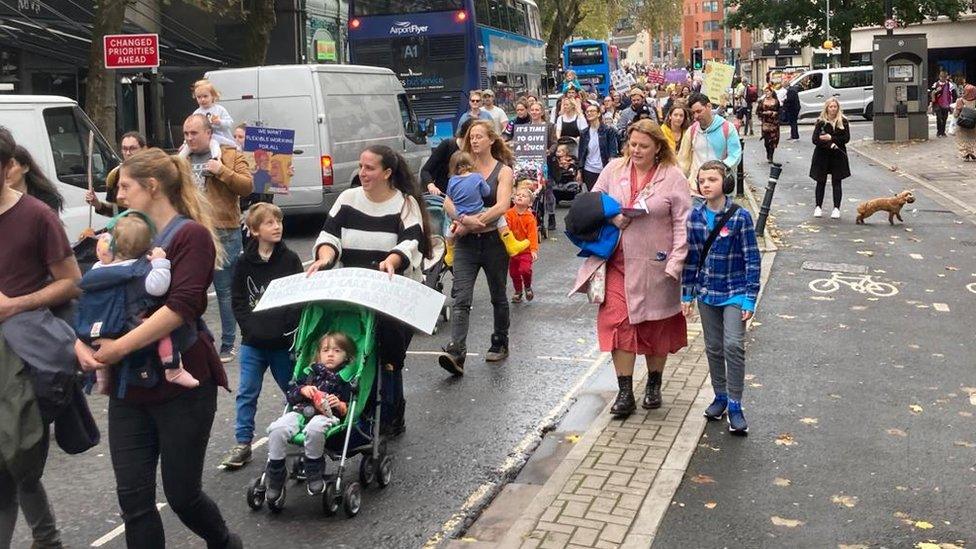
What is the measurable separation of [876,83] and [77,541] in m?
28.9

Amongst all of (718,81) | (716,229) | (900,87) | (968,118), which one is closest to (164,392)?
(716,229)

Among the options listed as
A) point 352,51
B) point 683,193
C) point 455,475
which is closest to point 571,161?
point 352,51

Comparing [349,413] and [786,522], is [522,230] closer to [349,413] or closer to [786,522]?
[349,413]

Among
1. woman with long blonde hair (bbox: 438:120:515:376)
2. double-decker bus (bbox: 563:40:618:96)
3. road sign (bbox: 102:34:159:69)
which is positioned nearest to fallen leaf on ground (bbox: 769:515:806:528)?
woman with long blonde hair (bbox: 438:120:515:376)

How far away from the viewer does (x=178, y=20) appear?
29.8 m

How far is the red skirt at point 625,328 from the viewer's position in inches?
271

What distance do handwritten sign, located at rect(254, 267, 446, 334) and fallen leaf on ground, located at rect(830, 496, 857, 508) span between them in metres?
2.15

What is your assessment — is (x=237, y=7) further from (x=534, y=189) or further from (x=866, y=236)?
(x=866, y=236)

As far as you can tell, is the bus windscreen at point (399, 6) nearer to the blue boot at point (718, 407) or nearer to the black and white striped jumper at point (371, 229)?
the blue boot at point (718, 407)

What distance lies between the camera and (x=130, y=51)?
16.8 meters

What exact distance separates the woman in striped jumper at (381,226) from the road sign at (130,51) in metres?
11.7

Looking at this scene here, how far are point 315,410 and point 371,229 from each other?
3.80ft

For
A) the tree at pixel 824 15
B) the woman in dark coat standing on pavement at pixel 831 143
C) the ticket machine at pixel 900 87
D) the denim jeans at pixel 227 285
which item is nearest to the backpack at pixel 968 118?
the ticket machine at pixel 900 87

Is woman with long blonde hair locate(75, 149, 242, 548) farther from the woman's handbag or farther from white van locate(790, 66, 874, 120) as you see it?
white van locate(790, 66, 874, 120)
